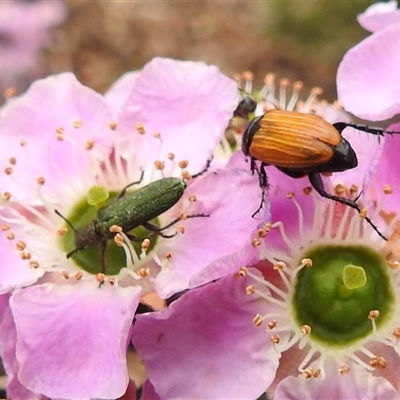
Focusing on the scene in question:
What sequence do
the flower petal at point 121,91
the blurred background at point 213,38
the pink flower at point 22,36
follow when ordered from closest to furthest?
the flower petal at point 121,91 → the pink flower at point 22,36 → the blurred background at point 213,38

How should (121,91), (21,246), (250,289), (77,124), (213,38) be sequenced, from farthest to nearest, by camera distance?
(213,38) → (121,91) → (77,124) → (21,246) → (250,289)

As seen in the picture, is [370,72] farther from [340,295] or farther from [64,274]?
[64,274]

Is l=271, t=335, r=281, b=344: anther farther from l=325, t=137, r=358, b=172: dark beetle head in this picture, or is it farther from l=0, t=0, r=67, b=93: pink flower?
l=0, t=0, r=67, b=93: pink flower

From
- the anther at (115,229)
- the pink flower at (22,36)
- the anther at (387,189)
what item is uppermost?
the anther at (387,189)

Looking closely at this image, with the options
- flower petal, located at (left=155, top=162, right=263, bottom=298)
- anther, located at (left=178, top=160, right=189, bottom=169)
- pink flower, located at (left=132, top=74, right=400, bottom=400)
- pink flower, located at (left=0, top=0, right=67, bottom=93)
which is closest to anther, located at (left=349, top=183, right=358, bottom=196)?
pink flower, located at (left=132, top=74, right=400, bottom=400)

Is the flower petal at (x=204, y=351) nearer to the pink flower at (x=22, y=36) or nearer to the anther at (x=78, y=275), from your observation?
the anther at (x=78, y=275)

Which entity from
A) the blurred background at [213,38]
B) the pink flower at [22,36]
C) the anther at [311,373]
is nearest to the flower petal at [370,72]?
the anther at [311,373]

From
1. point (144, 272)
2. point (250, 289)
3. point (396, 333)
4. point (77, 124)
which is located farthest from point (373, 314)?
point (77, 124)

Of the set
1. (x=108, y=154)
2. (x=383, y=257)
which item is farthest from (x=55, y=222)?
(x=383, y=257)
